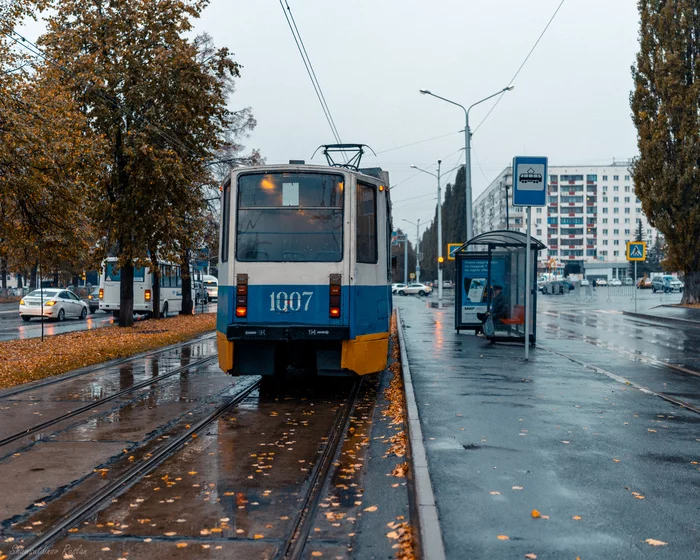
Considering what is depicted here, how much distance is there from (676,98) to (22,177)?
32783 millimetres

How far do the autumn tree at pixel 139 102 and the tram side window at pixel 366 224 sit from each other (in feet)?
37.2

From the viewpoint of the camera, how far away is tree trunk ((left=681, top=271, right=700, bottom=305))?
39.8m

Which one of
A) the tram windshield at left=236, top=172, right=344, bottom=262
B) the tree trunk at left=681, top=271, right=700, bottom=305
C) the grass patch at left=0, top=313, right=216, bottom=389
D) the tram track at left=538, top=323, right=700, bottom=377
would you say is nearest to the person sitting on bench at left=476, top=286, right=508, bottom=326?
the tram track at left=538, top=323, right=700, bottom=377

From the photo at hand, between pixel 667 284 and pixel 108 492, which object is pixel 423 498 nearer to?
pixel 108 492

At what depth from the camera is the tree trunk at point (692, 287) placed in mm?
39809

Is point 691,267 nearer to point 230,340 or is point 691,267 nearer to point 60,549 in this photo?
point 230,340

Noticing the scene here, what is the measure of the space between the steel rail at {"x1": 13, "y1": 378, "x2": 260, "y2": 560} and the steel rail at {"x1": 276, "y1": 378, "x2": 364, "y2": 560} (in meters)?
1.44

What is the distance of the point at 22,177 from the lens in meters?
14.5

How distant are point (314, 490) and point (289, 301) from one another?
4.63m

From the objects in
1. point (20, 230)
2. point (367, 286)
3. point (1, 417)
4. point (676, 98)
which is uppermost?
point (676, 98)

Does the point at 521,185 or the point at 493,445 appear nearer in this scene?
the point at 493,445

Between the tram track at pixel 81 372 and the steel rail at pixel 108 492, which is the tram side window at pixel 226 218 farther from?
the tram track at pixel 81 372

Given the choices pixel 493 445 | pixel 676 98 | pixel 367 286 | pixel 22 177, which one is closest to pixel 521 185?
pixel 367 286

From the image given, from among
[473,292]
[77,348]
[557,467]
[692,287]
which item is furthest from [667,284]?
[557,467]
